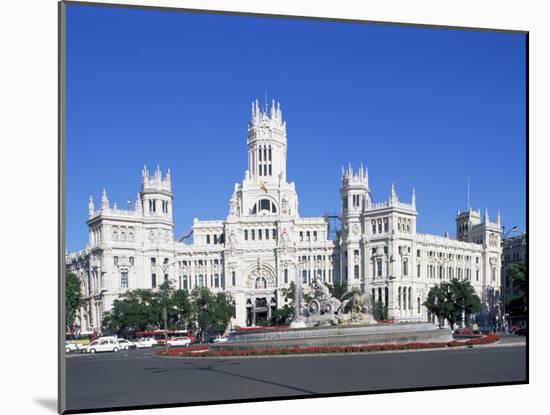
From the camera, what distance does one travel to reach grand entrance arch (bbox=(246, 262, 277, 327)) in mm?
38938

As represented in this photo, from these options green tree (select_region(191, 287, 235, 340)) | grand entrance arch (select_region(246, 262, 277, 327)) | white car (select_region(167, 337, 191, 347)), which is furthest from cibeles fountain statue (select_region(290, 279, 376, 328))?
grand entrance arch (select_region(246, 262, 277, 327))

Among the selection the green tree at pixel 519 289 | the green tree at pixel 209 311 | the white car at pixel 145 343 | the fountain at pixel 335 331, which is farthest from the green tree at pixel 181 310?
the green tree at pixel 519 289

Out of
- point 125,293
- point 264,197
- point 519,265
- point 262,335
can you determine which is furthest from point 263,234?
point 262,335

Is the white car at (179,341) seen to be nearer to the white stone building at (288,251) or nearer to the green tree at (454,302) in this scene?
the white stone building at (288,251)

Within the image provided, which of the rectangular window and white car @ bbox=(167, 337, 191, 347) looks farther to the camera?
the rectangular window

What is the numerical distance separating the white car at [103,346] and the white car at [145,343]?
150cm

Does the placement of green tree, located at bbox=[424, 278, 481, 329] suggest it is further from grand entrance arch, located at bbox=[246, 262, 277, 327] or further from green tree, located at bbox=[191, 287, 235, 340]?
grand entrance arch, located at bbox=[246, 262, 277, 327]

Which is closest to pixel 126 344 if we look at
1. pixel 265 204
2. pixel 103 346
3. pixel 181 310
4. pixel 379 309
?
pixel 103 346

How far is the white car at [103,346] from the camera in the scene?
24372 millimetres

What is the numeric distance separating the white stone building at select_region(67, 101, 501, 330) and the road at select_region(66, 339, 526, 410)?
13.1 meters

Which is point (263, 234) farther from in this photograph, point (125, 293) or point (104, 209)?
point (104, 209)

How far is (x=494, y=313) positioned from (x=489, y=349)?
12.8 m

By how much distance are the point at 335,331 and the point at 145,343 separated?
31.3 ft

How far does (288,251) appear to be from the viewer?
3722cm
